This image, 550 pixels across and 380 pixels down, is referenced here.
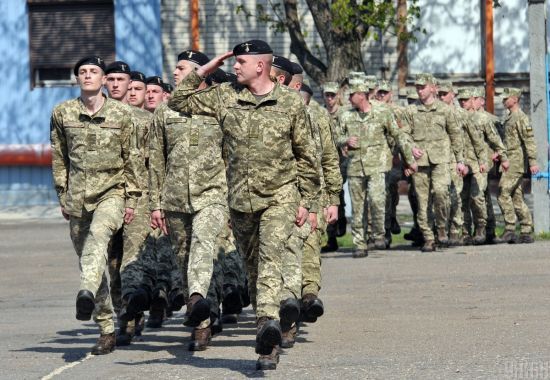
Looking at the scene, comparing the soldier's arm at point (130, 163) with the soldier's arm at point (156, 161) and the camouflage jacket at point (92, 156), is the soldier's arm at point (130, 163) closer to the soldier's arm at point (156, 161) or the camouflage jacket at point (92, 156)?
the camouflage jacket at point (92, 156)

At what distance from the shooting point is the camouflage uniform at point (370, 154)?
18.1 meters

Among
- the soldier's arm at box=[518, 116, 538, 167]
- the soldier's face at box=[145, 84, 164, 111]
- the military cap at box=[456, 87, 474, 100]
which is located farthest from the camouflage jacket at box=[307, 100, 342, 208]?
the military cap at box=[456, 87, 474, 100]

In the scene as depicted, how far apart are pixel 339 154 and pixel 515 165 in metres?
2.52

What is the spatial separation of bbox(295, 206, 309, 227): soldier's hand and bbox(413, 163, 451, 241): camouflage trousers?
28.8ft

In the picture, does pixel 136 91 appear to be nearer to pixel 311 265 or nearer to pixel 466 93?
pixel 311 265

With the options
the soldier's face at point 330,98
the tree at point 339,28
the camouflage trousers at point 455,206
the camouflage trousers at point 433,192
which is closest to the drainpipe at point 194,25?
the tree at point 339,28

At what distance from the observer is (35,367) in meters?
10.4

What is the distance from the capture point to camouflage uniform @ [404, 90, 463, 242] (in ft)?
62.2

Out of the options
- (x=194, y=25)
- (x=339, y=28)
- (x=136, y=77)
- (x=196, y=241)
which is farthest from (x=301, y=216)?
(x=194, y=25)

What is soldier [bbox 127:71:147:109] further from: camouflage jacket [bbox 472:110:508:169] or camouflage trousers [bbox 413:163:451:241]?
camouflage jacket [bbox 472:110:508:169]

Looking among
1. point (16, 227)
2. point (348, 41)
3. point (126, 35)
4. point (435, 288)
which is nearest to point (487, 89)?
point (348, 41)

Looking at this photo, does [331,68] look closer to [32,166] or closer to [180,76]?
[32,166]

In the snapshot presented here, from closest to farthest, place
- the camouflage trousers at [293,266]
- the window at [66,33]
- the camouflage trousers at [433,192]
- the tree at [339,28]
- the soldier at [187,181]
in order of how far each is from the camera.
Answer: the camouflage trousers at [293,266] → the soldier at [187,181] → the camouflage trousers at [433,192] → the tree at [339,28] → the window at [66,33]

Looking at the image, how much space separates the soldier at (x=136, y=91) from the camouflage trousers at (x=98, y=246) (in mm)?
1774
